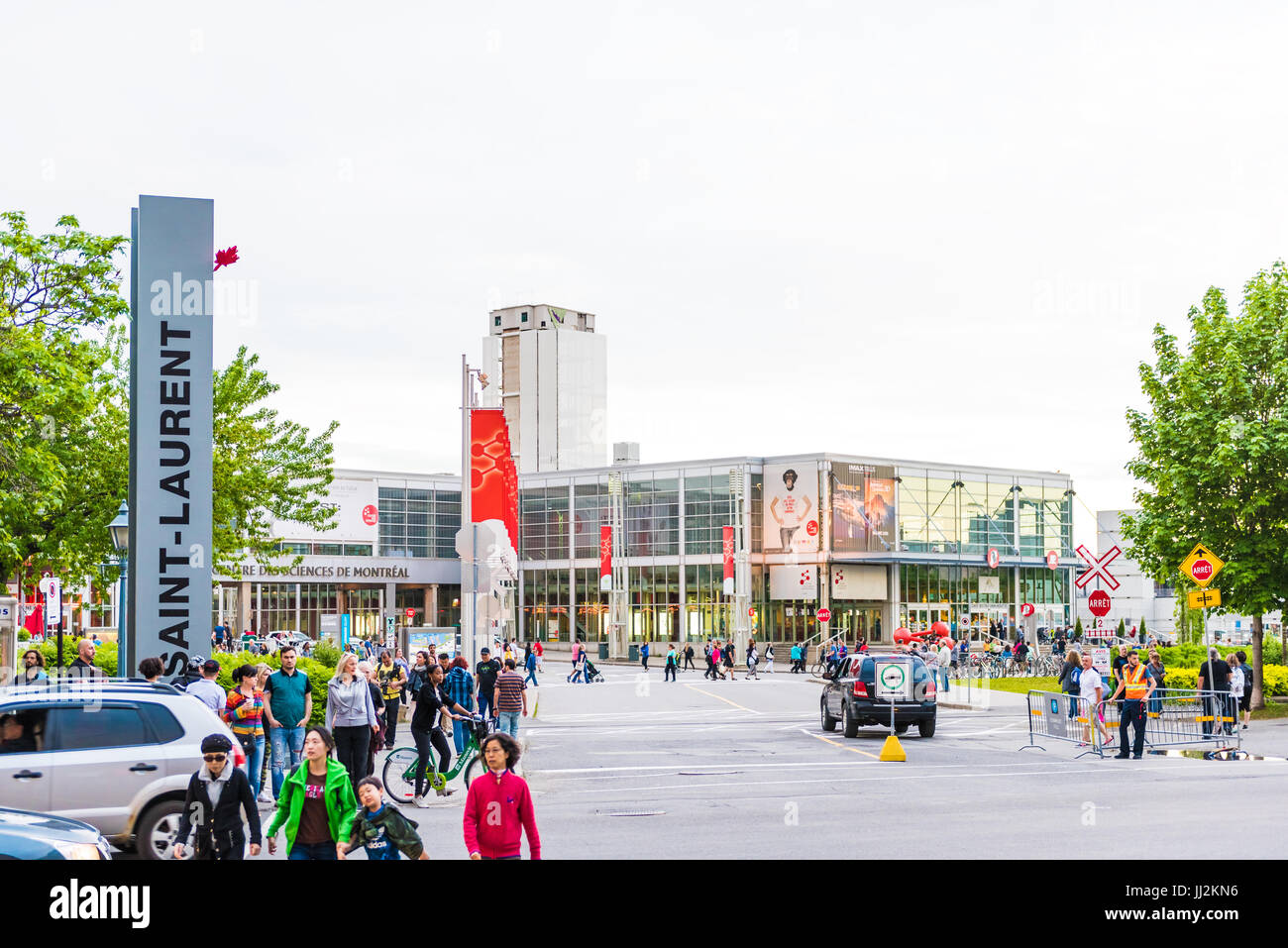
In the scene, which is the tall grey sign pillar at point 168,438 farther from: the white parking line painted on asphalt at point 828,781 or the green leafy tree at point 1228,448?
the green leafy tree at point 1228,448

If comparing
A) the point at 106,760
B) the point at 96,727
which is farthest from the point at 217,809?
the point at 96,727

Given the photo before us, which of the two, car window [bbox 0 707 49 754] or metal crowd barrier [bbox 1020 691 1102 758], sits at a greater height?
car window [bbox 0 707 49 754]

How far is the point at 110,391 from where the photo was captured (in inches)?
1201

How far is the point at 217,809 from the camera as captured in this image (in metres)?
9.38

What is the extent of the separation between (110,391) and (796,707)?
64.7ft

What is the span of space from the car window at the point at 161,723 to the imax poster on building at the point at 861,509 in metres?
69.0

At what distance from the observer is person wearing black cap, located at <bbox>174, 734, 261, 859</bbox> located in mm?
9328

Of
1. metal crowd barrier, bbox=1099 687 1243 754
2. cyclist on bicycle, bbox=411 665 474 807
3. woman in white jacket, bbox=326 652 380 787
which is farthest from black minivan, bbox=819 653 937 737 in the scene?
woman in white jacket, bbox=326 652 380 787

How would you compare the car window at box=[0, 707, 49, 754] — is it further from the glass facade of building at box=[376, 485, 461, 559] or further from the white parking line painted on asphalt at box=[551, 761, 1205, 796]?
the glass facade of building at box=[376, 485, 461, 559]

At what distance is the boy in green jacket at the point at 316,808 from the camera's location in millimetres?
8891

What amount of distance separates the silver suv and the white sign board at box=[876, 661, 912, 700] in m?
16.2

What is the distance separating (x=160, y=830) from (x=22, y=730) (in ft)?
4.81

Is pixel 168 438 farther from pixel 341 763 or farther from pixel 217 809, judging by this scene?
pixel 217 809
